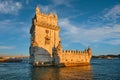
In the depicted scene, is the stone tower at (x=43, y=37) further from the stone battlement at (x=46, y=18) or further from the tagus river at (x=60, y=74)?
the tagus river at (x=60, y=74)

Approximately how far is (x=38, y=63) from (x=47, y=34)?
449 inches

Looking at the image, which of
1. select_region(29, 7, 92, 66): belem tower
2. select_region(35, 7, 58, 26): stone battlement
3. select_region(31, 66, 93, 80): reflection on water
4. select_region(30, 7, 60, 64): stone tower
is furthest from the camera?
select_region(35, 7, 58, 26): stone battlement

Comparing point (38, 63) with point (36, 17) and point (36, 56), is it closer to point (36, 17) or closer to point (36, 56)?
point (36, 56)

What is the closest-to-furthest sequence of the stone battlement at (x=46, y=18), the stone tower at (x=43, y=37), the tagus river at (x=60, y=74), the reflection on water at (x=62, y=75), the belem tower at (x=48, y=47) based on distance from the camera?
the reflection on water at (x=62, y=75) → the tagus river at (x=60, y=74) → the belem tower at (x=48, y=47) → the stone tower at (x=43, y=37) → the stone battlement at (x=46, y=18)

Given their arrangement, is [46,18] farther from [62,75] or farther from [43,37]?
[62,75]

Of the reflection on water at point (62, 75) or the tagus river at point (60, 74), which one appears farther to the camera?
the tagus river at point (60, 74)

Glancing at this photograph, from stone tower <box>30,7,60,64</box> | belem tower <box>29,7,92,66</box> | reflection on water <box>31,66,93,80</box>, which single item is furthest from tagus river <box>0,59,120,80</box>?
stone tower <box>30,7,60,64</box>

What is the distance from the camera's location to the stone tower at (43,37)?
64438 millimetres

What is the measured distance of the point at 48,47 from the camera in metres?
67.0

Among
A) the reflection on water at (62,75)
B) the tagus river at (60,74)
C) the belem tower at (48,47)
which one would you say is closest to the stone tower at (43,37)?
the belem tower at (48,47)

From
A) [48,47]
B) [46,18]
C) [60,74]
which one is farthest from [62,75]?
[46,18]

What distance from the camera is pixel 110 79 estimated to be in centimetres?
3647

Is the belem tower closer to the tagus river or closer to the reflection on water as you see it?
the tagus river

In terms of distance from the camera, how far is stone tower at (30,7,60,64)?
6444 centimetres
